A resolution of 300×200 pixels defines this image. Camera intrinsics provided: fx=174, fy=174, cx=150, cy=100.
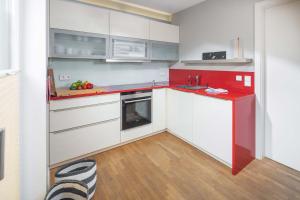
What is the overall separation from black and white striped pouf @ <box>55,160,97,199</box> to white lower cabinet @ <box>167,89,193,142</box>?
5.16 ft

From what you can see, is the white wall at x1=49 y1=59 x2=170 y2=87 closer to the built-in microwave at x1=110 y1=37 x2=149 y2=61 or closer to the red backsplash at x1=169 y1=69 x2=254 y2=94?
the built-in microwave at x1=110 y1=37 x2=149 y2=61

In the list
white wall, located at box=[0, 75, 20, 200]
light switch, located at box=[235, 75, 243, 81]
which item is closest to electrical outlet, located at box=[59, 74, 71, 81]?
white wall, located at box=[0, 75, 20, 200]

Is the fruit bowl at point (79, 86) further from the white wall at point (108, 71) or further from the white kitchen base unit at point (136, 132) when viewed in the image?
the white kitchen base unit at point (136, 132)

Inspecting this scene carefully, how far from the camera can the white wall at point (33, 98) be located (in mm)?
1194

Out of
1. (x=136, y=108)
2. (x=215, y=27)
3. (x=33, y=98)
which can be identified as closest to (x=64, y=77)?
(x=136, y=108)

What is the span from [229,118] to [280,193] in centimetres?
86

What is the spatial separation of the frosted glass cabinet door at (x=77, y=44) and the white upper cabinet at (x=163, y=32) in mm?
974

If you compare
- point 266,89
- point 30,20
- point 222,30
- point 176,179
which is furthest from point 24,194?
point 222,30

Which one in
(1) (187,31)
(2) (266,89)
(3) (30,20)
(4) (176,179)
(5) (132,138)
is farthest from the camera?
(1) (187,31)

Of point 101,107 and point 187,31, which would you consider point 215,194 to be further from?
point 187,31

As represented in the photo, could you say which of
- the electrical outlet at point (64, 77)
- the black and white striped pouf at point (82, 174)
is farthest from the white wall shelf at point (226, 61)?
the black and white striped pouf at point (82, 174)

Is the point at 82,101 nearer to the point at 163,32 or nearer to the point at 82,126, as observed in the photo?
the point at 82,126

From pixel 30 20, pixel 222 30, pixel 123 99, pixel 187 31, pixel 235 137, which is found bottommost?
pixel 235 137

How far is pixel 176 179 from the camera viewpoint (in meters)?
1.97
